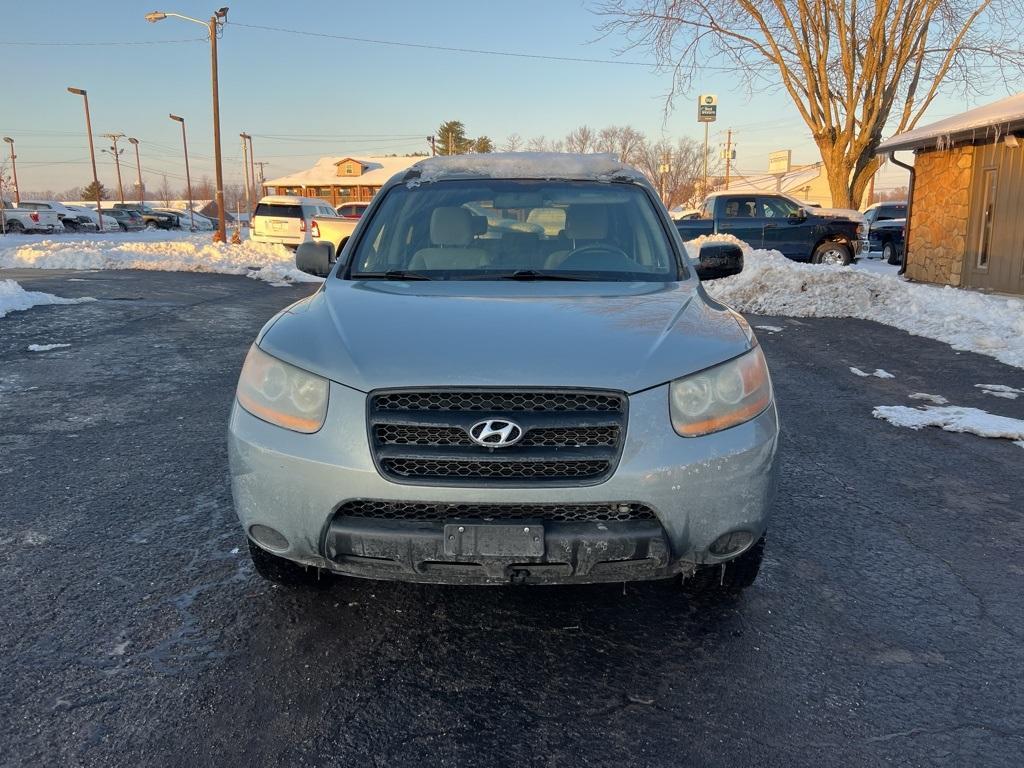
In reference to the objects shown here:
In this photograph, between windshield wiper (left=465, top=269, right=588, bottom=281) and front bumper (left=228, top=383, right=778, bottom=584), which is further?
windshield wiper (left=465, top=269, right=588, bottom=281)

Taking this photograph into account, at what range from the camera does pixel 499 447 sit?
7.40ft

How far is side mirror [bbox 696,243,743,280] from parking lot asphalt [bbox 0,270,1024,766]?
124cm

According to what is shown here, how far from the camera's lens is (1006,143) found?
13.3m

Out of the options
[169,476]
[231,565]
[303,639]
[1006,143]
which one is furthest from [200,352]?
[1006,143]

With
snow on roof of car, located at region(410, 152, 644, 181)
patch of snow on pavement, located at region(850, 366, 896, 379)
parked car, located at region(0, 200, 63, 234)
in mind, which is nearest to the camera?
snow on roof of car, located at region(410, 152, 644, 181)

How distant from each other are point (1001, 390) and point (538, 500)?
5914 mm

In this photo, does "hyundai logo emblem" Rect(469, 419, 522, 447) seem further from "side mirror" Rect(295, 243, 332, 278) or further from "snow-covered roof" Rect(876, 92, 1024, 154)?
"snow-covered roof" Rect(876, 92, 1024, 154)

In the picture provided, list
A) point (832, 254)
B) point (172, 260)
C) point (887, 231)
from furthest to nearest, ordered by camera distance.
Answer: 1. point (887, 231)
2. point (172, 260)
3. point (832, 254)

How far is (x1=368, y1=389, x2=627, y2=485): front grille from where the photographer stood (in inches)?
89.1

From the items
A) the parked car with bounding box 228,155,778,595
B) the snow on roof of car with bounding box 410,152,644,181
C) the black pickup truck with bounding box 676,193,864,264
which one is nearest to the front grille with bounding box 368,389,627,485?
the parked car with bounding box 228,155,778,595

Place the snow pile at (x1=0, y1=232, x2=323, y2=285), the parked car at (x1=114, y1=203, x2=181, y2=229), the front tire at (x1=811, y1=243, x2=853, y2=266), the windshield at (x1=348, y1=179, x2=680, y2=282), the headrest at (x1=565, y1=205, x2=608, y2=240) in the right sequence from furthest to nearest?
the parked car at (x1=114, y1=203, x2=181, y2=229), the front tire at (x1=811, y1=243, x2=853, y2=266), the snow pile at (x1=0, y1=232, x2=323, y2=285), the headrest at (x1=565, y1=205, x2=608, y2=240), the windshield at (x1=348, y1=179, x2=680, y2=282)

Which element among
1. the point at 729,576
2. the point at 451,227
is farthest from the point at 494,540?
the point at 451,227

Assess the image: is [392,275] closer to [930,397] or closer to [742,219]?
[930,397]

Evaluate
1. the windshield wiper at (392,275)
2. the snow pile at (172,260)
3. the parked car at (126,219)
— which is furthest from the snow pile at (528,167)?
the parked car at (126,219)
